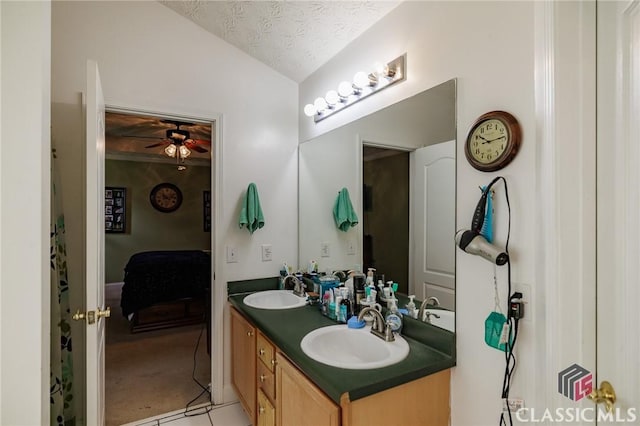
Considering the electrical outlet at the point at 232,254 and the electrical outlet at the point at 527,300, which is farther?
the electrical outlet at the point at 232,254

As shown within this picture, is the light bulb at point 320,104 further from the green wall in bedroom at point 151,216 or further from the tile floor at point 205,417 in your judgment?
the green wall in bedroom at point 151,216

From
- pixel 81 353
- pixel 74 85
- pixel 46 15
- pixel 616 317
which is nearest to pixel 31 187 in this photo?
pixel 46 15

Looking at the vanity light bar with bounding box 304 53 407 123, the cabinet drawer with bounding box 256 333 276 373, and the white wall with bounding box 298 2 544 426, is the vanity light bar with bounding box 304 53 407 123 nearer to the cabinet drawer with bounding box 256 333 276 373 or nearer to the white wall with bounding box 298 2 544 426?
the white wall with bounding box 298 2 544 426

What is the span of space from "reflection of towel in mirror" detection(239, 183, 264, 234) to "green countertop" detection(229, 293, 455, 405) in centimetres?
79

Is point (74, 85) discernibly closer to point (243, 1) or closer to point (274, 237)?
point (243, 1)

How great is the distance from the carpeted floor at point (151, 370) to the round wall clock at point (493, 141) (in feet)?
8.35

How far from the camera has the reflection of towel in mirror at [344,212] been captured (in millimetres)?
2133

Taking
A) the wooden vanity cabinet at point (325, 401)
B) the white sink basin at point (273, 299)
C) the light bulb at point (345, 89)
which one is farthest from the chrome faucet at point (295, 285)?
the light bulb at point (345, 89)

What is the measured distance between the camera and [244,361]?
2.14 m

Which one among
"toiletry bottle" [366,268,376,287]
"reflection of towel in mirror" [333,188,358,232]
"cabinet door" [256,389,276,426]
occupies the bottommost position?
"cabinet door" [256,389,276,426]

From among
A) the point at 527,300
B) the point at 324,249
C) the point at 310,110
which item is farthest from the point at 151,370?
the point at 527,300

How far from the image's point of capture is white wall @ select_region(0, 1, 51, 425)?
0.87m

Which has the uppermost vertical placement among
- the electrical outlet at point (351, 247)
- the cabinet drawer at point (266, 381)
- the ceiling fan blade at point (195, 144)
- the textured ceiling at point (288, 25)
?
the textured ceiling at point (288, 25)

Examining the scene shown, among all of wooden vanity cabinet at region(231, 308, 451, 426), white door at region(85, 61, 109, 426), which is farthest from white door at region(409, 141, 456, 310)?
white door at region(85, 61, 109, 426)
